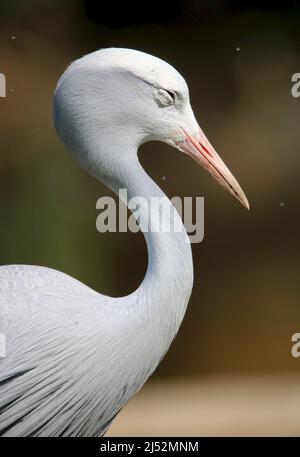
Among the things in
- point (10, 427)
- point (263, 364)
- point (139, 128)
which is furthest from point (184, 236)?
point (263, 364)

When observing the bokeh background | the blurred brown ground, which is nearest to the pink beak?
the bokeh background

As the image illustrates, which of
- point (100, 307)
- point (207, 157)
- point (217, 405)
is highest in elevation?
point (207, 157)

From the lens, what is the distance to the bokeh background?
3311 millimetres

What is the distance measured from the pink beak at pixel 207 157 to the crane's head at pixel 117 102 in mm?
32

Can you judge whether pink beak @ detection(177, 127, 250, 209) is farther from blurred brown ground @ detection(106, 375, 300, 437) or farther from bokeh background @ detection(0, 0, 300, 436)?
blurred brown ground @ detection(106, 375, 300, 437)

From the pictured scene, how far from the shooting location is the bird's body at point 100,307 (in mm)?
1640

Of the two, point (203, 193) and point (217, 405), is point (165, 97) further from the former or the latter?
point (217, 405)

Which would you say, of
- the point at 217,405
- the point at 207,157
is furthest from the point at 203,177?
the point at 207,157

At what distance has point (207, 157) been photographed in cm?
171

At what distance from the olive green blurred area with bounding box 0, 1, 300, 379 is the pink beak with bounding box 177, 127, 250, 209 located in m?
1.64

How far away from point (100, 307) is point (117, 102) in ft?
1.13

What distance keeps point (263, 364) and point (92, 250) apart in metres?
0.76

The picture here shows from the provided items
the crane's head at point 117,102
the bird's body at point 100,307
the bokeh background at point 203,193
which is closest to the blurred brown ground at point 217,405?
the bokeh background at point 203,193

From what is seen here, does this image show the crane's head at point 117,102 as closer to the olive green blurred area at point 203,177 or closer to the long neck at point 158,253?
→ the long neck at point 158,253
